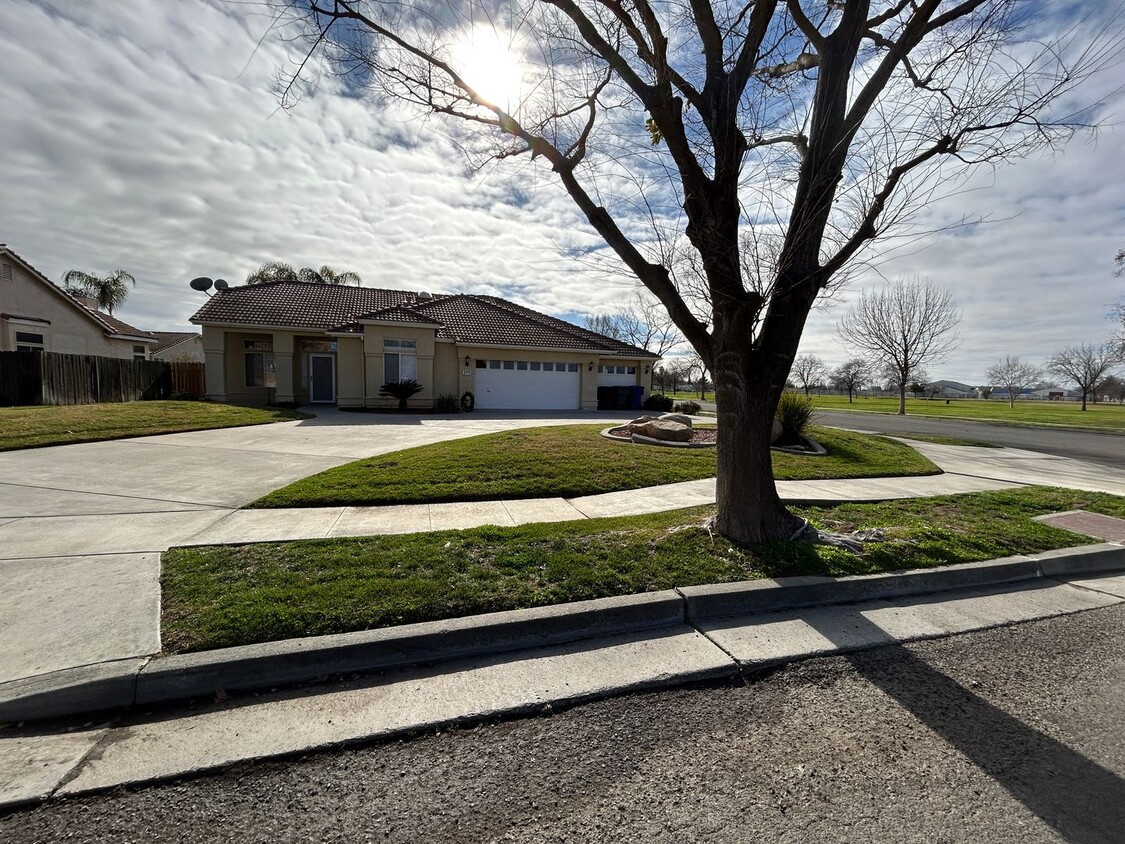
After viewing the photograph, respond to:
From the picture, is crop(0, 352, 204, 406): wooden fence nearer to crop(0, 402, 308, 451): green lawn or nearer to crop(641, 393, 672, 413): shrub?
crop(0, 402, 308, 451): green lawn

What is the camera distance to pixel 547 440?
10.7 m

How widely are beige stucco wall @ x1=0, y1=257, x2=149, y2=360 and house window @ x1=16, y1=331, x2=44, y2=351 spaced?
158mm

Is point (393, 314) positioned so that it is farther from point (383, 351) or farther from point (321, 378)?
point (321, 378)

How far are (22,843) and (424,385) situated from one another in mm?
19840

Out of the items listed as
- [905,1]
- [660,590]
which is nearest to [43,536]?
[660,590]

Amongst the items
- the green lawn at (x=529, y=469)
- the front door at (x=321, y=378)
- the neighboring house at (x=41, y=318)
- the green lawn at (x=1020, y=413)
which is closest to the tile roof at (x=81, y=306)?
the neighboring house at (x=41, y=318)

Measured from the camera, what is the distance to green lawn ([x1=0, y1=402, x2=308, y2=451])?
9.81 meters

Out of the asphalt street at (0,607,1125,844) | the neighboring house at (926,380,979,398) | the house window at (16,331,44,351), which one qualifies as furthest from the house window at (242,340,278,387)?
the neighboring house at (926,380,979,398)

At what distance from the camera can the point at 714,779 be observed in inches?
90.3

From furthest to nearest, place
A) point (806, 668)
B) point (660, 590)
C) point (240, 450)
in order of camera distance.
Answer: point (240, 450)
point (660, 590)
point (806, 668)

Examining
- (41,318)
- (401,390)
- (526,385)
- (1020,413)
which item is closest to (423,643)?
(401,390)

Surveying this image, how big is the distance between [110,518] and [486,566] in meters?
4.40

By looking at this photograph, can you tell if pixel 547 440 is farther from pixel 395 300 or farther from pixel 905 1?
pixel 395 300

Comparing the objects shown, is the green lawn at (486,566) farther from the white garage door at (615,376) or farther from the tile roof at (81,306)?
the tile roof at (81,306)
